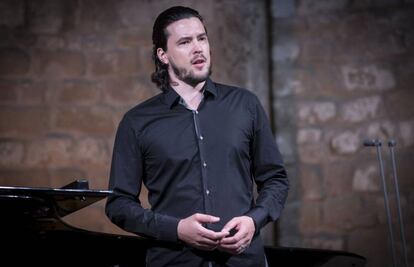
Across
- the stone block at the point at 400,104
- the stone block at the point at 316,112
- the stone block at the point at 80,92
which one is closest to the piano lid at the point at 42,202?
the stone block at the point at 80,92

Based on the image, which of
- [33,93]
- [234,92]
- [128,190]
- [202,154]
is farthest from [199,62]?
[33,93]

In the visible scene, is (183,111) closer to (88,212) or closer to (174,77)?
(174,77)

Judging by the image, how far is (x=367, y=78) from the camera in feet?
12.0

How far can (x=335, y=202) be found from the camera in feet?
12.0

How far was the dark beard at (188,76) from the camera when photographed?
1878 mm

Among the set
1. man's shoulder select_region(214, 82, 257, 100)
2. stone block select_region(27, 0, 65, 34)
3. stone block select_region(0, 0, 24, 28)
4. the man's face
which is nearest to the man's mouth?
the man's face

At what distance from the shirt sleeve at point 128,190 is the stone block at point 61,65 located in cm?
202

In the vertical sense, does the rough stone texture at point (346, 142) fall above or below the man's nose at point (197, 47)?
below

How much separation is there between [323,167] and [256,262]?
2.00 meters

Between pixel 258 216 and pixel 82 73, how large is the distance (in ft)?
7.97

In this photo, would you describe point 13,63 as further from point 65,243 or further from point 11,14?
point 65,243

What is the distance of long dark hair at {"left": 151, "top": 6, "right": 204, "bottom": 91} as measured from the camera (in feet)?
6.34

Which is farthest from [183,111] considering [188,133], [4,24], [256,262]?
[4,24]

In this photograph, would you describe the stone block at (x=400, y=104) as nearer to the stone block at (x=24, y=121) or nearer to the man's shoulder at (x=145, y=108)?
the man's shoulder at (x=145, y=108)
